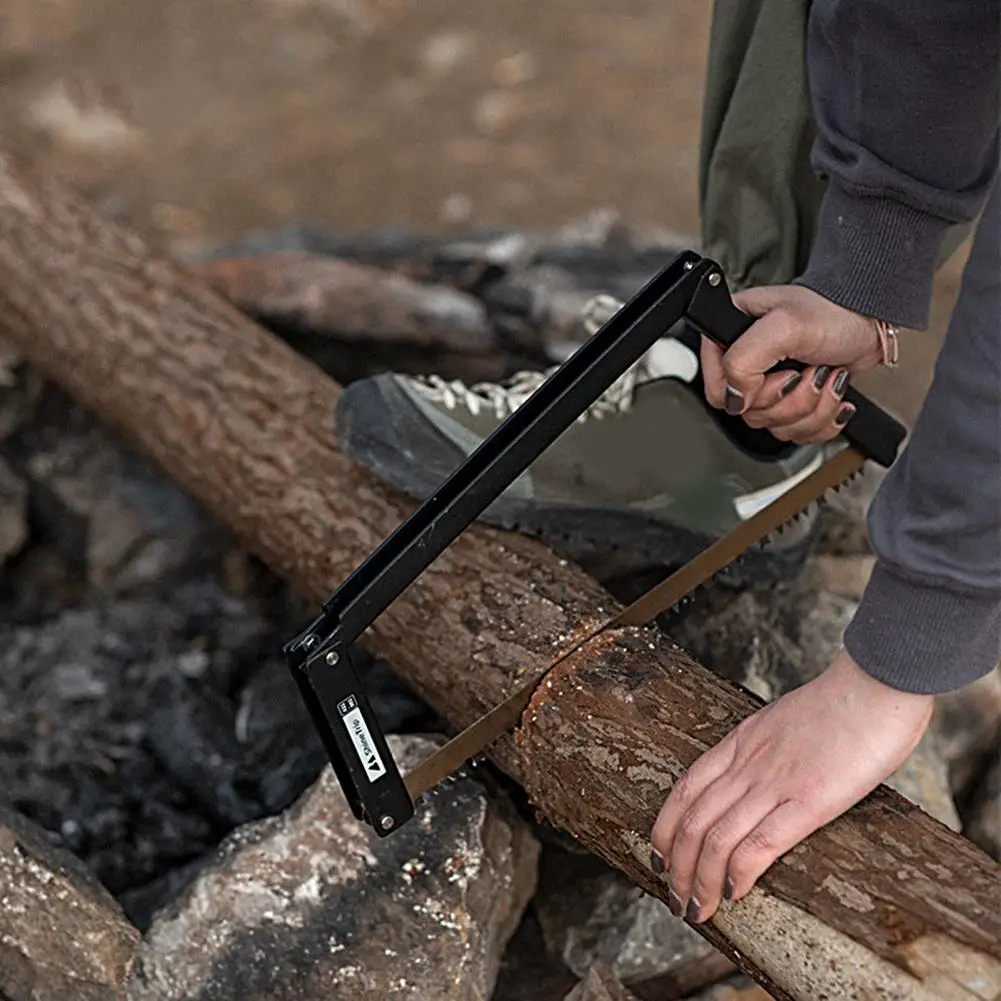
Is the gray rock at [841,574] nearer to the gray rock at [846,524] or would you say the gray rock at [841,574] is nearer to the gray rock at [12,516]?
the gray rock at [846,524]

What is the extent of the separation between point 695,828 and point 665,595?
48cm

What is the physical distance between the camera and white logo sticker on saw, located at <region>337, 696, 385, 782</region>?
1.57 meters

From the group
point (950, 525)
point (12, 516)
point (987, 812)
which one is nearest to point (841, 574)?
point (987, 812)

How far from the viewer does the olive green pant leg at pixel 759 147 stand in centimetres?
187

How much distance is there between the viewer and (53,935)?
173cm

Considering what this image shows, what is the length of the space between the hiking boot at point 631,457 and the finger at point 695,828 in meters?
0.66

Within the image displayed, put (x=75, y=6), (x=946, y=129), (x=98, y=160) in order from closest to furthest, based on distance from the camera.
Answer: (x=946, y=129), (x=98, y=160), (x=75, y=6)

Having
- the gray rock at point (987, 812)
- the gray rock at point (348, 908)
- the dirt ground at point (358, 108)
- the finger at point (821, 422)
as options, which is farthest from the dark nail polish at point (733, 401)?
the dirt ground at point (358, 108)

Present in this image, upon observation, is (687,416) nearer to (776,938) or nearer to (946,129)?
(946,129)

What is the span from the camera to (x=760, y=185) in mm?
1985

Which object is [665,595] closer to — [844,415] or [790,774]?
[844,415]

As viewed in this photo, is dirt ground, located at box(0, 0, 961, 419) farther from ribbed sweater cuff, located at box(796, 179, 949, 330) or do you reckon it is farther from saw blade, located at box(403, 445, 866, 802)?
ribbed sweater cuff, located at box(796, 179, 949, 330)

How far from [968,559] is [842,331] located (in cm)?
50

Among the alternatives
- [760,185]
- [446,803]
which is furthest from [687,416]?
[446,803]
